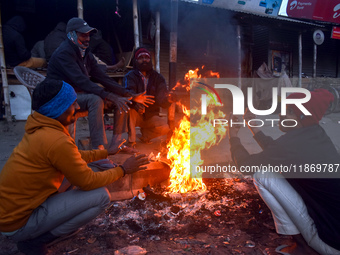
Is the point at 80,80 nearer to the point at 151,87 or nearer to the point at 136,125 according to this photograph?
the point at 136,125

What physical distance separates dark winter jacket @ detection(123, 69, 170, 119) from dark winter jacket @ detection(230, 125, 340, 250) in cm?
311

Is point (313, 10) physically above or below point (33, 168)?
above

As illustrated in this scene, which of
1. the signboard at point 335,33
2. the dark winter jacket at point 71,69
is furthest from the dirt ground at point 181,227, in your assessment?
the signboard at point 335,33

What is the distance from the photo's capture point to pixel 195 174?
422 cm

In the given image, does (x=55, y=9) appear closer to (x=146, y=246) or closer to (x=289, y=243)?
(x=146, y=246)

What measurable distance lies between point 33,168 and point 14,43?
254 inches

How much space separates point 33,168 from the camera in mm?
2129

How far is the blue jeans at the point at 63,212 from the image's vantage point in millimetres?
2201

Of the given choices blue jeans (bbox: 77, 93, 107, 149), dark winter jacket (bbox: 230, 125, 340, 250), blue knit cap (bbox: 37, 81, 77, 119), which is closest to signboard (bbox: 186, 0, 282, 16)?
blue jeans (bbox: 77, 93, 107, 149)

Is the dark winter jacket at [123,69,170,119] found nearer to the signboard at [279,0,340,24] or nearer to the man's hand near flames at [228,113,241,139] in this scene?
the man's hand near flames at [228,113,241,139]

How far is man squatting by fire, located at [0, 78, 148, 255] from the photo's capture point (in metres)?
2.11

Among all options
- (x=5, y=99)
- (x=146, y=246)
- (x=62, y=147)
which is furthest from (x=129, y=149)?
(x=5, y=99)

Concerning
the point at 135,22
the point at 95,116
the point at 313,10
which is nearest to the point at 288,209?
the point at 95,116

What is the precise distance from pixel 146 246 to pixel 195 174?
173 cm
